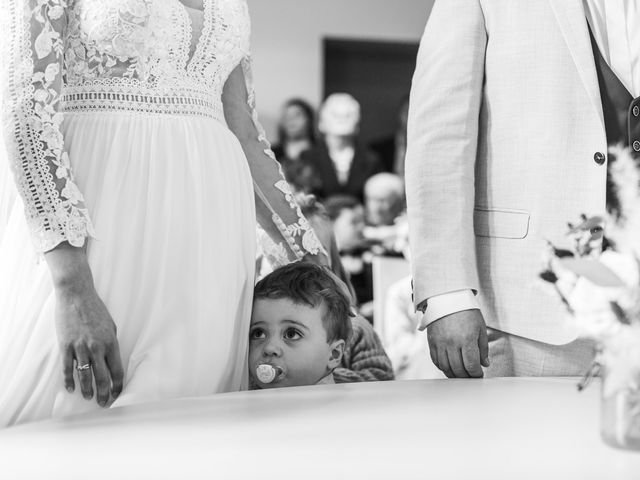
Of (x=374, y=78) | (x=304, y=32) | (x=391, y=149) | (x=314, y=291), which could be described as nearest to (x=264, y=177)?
(x=314, y=291)

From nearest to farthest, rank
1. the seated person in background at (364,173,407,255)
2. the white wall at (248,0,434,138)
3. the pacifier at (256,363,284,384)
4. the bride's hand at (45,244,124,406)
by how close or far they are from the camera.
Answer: the bride's hand at (45,244,124,406) → the pacifier at (256,363,284,384) → the seated person in background at (364,173,407,255) → the white wall at (248,0,434,138)

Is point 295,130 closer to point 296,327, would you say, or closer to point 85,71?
point 296,327

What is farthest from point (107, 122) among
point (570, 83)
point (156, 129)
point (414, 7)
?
point (414, 7)

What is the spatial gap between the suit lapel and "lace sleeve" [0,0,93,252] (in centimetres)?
94

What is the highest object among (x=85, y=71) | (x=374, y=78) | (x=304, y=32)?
(x=304, y=32)

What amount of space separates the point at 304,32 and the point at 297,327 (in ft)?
25.0

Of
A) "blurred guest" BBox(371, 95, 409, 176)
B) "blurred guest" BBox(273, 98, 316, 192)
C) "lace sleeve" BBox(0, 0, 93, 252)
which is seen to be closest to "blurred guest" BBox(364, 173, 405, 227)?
"blurred guest" BBox(273, 98, 316, 192)

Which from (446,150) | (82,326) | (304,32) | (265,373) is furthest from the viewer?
(304,32)

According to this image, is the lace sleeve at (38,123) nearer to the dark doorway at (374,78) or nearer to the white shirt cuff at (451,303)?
the white shirt cuff at (451,303)

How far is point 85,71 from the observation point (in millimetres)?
1618

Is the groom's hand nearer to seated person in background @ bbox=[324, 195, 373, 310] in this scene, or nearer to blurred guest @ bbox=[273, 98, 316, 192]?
seated person in background @ bbox=[324, 195, 373, 310]

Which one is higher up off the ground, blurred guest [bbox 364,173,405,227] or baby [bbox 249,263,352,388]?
blurred guest [bbox 364,173,405,227]

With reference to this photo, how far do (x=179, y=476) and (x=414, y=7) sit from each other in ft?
29.4

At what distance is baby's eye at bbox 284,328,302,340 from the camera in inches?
74.5
